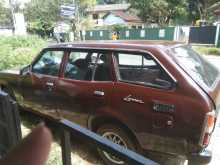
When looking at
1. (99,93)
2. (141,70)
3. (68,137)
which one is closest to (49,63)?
(99,93)

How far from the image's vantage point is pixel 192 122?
9.27 feet

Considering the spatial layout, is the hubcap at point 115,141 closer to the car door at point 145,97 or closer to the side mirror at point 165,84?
the car door at point 145,97

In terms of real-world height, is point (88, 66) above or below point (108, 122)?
above

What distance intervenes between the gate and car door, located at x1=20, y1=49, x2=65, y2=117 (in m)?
20.9

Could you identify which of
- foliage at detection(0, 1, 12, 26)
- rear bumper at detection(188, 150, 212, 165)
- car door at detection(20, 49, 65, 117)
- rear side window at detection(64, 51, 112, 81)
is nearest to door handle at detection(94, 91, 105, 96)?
rear side window at detection(64, 51, 112, 81)

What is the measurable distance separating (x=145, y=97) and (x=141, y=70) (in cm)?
58

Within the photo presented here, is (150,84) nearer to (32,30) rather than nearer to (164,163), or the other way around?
(164,163)

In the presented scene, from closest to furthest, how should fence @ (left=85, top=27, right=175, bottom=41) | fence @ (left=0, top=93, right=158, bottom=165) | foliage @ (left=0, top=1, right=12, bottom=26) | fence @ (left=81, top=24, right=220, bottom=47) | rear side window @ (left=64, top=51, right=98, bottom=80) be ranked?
1. fence @ (left=0, top=93, right=158, bottom=165)
2. rear side window @ (left=64, top=51, right=98, bottom=80)
3. fence @ (left=81, top=24, right=220, bottom=47)
4. fence @ (left=85, top=27, right=175, bottom=41)
5. foliage @ (left=0, top=1, right=12, bottom=26)

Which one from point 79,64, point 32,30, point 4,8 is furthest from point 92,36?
point 79,64

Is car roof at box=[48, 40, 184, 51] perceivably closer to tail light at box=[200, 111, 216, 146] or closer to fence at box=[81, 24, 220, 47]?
tail light at box=[200, 111, 216, 146]

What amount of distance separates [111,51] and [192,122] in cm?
134

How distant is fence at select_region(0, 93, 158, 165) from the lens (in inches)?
60.1

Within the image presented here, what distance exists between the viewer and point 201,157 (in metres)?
2.91

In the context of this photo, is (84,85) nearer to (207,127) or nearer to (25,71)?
(25,71)
